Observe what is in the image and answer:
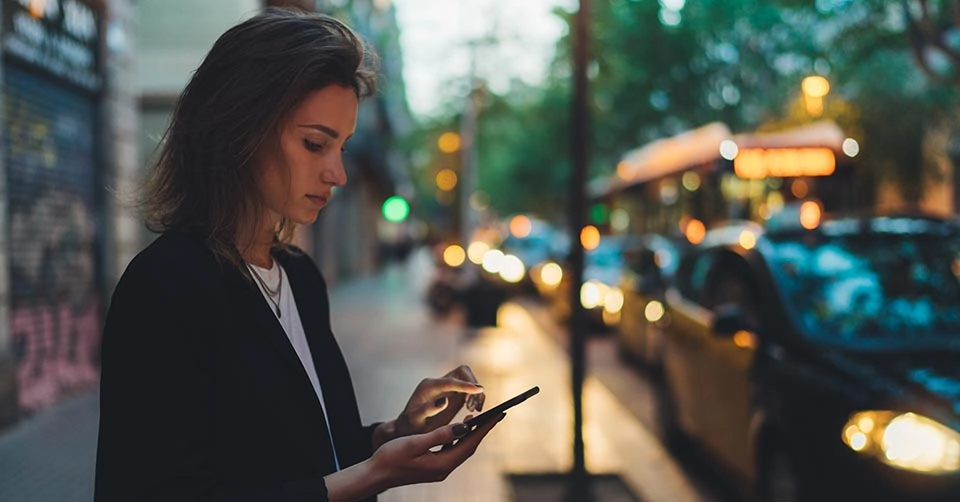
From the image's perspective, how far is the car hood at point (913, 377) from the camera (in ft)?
14.6

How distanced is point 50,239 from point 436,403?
8172 mm

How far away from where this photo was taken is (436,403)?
212 centimetres

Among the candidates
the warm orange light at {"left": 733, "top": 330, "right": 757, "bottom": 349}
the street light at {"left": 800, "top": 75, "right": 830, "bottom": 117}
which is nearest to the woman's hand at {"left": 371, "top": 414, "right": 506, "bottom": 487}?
the warm orange light at {"left": 733, "top": 330, "right": 757, "bottom": 349}

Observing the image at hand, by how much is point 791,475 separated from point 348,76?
3.82 metres

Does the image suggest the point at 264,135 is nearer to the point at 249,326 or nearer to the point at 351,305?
the point at 249,326

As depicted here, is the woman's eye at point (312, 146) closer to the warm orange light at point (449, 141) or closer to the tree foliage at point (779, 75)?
the tree foliage at point (779, 75)

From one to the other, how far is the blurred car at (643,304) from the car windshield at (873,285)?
196 inches

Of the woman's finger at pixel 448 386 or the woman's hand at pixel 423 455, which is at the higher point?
the woman's finger at pixel 448 386

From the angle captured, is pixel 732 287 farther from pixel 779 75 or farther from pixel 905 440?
pixel 779 75

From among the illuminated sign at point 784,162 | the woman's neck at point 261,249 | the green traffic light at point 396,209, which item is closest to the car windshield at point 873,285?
the woman's neck at point 261,249

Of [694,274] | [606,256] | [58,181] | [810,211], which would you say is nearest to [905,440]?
[694,274]

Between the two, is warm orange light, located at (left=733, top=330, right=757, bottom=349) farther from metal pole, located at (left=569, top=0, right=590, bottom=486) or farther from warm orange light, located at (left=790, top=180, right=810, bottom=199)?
warm orange light, located at (left=790, top=180, right=810, bottom=199)

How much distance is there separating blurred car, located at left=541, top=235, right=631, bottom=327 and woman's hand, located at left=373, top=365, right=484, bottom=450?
13128mm

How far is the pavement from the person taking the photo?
6559mm
